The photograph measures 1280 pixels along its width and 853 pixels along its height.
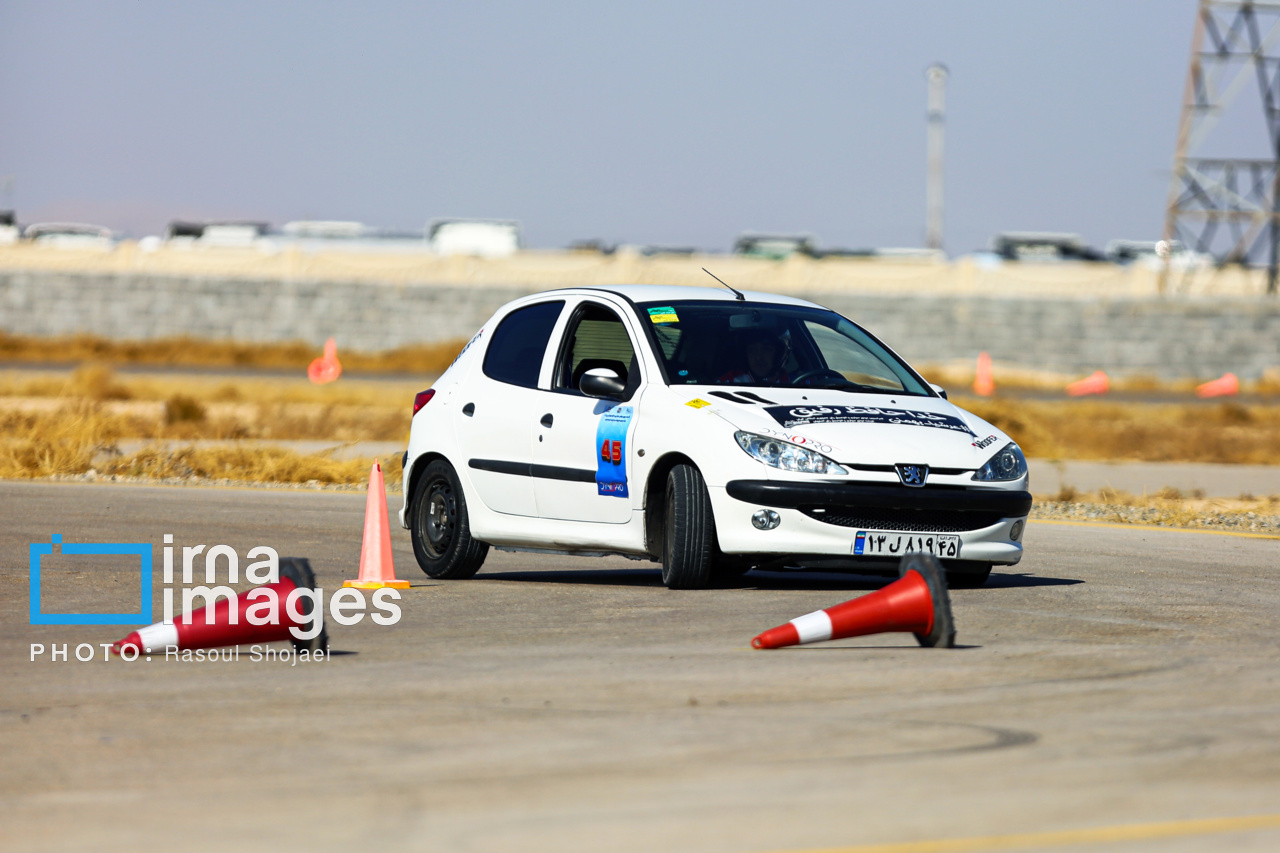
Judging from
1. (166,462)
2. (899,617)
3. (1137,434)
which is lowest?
(1137,434)

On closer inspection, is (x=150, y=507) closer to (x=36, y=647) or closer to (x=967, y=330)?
(x=36, y=647)

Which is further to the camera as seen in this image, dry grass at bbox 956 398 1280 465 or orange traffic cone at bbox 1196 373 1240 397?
orange traffic cone at bbox 1196 373 1240 397

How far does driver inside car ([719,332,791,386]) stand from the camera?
1033 centimetres

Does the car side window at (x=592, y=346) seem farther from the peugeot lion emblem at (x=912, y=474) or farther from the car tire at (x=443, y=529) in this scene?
the peugeot lion emblem at (x=912, y=474)

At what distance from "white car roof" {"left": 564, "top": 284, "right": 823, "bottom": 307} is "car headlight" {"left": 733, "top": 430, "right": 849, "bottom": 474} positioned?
4.74 ft

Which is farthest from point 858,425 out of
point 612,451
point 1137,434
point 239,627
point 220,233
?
point 220,233

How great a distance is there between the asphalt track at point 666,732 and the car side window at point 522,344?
161cm

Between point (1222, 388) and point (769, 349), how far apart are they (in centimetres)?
3505

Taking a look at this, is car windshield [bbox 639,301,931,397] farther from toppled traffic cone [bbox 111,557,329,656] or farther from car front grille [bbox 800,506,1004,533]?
toppled traffic cone [bbox 111,557,329,656]

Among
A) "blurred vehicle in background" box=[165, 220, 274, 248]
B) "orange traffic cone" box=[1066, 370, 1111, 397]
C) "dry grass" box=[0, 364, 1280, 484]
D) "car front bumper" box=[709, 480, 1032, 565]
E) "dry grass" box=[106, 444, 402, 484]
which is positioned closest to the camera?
"car front bumper" box=[709, 480, 1032, 565]

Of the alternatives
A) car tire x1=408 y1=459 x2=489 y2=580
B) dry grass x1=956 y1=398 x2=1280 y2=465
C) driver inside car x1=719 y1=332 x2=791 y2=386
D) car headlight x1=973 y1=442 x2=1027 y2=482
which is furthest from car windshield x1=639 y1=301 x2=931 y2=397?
dry grass x1=956 y1=398 x2=1280 y2=465

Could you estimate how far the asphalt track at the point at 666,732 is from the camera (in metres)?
4.80

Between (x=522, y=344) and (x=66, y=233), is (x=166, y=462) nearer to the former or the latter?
(x=522, y=344)

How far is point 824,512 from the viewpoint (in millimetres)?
9438
